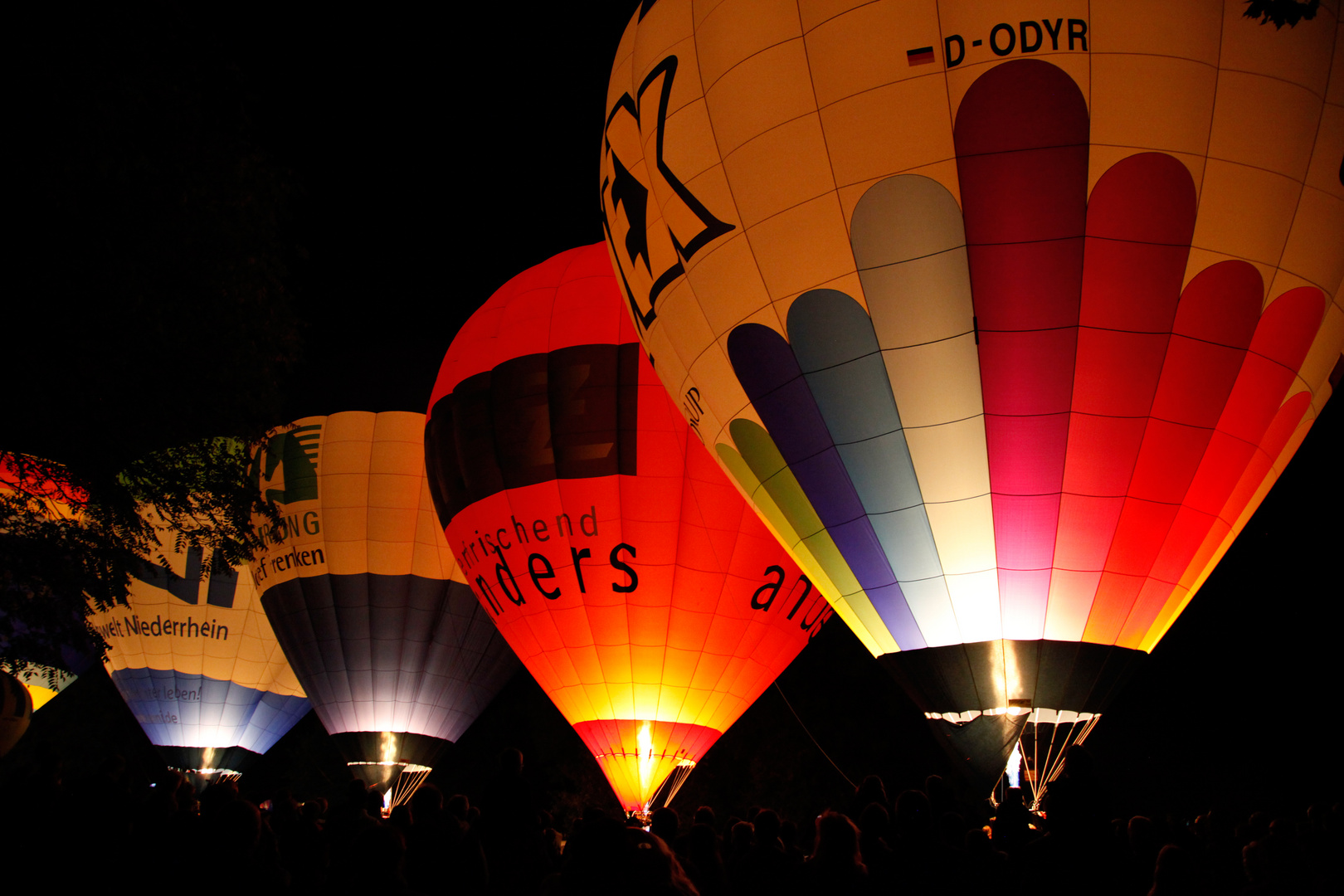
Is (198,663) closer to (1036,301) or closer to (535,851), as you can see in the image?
(535,851)

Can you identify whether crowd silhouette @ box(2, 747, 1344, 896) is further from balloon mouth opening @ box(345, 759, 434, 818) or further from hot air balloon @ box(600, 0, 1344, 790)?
balloon mouth opening @ box(345, 759, 434, 818)

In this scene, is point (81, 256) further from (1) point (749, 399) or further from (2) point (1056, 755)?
(2) point (1056, 755)

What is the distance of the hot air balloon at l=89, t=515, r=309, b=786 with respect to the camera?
13.5 m

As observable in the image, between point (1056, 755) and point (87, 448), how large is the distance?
527cm

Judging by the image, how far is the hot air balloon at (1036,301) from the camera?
5117 mm

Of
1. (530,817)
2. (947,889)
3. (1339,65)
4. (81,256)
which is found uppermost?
(1339,65)

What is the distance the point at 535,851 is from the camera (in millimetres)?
2990

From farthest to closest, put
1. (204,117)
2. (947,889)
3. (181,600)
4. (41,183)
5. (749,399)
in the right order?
(181,600)
(749,399)
(204,117)
(41,183)
(947,889)

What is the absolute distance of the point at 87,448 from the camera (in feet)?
14.8

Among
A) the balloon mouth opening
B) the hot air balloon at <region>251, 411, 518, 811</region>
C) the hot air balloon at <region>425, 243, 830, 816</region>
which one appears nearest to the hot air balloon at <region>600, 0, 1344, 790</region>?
the hot air balloon at <region>425, 243, 830, 816</region>

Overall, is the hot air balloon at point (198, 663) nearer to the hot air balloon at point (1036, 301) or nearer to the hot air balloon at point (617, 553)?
the hot air balloon at point (617, 553)

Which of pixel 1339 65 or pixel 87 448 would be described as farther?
pixel 1339 65

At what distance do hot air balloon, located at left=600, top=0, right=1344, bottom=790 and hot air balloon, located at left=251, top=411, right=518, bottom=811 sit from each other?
6.49m

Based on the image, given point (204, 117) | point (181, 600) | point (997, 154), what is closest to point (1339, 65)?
point (997, 154)
